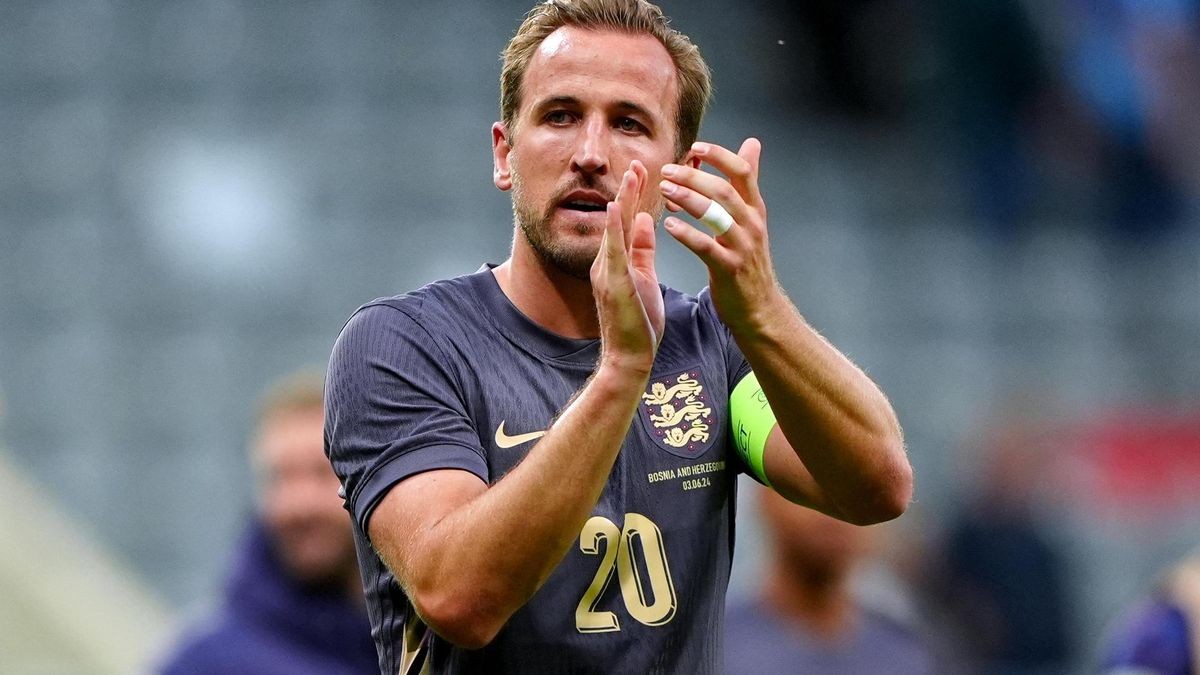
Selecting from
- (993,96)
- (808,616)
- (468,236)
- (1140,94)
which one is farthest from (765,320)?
(1140,94)

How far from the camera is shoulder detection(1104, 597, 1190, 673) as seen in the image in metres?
4.81

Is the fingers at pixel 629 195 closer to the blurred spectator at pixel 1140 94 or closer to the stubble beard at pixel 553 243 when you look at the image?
the stubble beard at pixel 553 243

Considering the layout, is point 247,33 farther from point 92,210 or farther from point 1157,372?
point 1157,372

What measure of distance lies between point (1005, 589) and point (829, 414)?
678cm

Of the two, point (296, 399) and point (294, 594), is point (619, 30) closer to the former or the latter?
point (296, 399)

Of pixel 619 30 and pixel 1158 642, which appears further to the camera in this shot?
pixel 1158 642

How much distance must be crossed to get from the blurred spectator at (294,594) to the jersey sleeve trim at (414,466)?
2.04 m

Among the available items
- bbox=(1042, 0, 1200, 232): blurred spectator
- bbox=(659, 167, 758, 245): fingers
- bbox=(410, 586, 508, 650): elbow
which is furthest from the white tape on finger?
bbox=(1042, 0, 1200, 232): blurred spectator

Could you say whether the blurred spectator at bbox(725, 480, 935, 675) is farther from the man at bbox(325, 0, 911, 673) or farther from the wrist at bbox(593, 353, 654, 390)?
the wrist at bbox(593, 353, 654, 390)

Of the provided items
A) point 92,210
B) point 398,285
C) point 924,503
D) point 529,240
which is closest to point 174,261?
point 92,210

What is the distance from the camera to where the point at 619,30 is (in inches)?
121

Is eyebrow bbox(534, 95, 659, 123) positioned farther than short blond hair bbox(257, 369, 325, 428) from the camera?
No

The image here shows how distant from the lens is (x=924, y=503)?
9.88m

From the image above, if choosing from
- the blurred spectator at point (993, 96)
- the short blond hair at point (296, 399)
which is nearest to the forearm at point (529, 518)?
the short blond hair at point (296, 399)
